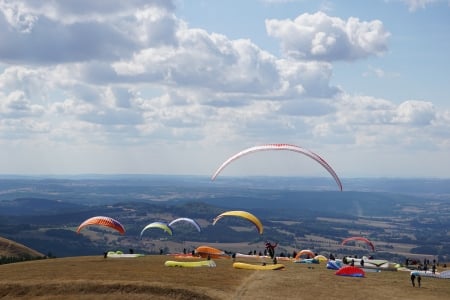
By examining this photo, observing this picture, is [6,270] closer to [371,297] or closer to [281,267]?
[281,267]

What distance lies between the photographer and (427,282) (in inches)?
2594

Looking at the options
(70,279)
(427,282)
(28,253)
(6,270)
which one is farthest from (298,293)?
(28,253)

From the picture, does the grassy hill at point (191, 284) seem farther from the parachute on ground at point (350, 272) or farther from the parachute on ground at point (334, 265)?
the parachute on ground at point (334, 265)

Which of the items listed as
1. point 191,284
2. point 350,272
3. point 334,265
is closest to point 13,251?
point 191,284

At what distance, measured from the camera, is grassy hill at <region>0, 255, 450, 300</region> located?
179ft

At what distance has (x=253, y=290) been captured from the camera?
2196 inches

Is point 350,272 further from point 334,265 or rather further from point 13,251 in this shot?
point 13,251

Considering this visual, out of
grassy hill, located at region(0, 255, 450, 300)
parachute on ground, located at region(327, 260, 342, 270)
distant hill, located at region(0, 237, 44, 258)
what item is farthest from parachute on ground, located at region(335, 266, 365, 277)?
distant hill, located at region(0, 237, 44, 258)

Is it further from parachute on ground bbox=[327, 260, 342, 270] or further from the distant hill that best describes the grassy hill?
the distant hill

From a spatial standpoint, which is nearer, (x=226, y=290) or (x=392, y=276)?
(x=226, y=290)

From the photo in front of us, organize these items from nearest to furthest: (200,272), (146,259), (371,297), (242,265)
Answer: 1. (371,297)
2. (200,272)
3. (242,265)
4. (146,259)

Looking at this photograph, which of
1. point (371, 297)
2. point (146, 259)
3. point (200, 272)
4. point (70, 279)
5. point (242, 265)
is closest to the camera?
point (371, 297)

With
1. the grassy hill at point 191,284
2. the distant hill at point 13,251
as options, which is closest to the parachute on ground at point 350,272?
the grassy hill at point 191,284

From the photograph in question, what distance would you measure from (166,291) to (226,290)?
6.08 metres
